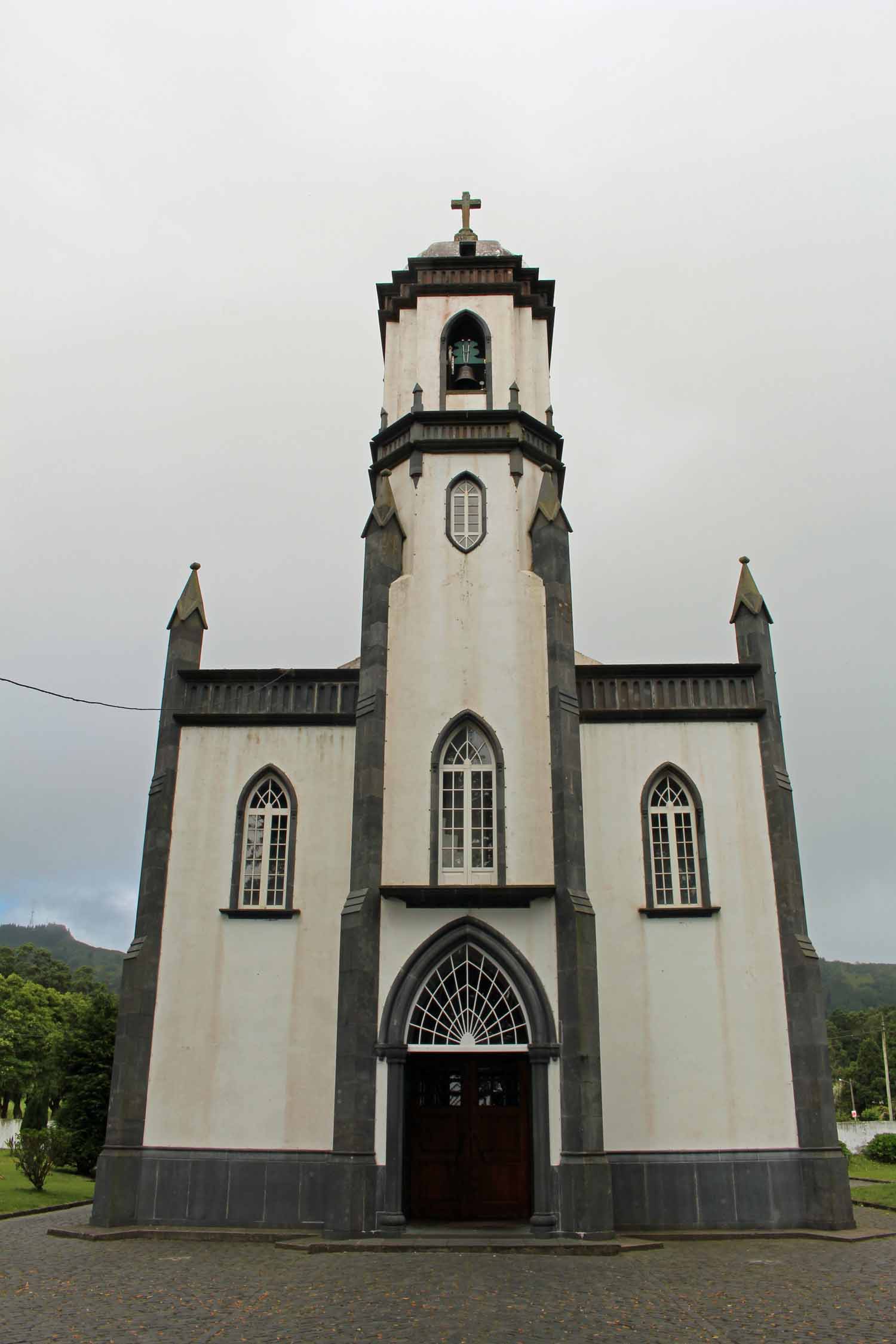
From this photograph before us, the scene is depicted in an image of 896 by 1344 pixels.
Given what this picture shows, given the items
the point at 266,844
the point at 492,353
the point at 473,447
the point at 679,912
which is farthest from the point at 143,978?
the point at 492,353

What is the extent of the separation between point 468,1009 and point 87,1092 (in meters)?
13.6

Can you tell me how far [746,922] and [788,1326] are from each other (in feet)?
31.1

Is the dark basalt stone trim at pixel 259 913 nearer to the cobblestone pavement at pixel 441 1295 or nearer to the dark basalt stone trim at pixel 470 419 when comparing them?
the cobblestone pavement at pixel 441 1295

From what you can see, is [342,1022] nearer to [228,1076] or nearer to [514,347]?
[228,1076]

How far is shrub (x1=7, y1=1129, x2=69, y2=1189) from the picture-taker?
22.0m

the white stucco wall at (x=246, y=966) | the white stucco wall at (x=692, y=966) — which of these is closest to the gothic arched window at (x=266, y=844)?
the white stucco wall at (x=246, y=966)

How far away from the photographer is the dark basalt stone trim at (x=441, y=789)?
59.2ft

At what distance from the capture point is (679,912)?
1897 cm

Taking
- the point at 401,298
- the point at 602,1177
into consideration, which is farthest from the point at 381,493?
the point at 602,1177

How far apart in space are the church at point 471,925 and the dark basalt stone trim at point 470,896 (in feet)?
0.17

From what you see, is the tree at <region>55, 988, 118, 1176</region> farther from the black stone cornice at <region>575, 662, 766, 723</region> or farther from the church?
the black stone cornice at <region>575, 662, 766, 723</region>

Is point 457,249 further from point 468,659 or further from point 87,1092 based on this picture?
point 87,1092

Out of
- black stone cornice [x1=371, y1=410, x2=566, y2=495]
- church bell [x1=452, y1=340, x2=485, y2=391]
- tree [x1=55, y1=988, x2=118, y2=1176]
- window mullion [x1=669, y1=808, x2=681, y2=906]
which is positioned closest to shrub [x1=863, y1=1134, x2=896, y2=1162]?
window mullion [x1=669, y1=808, x2=681, y2=906]

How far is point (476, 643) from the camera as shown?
19.5 m
